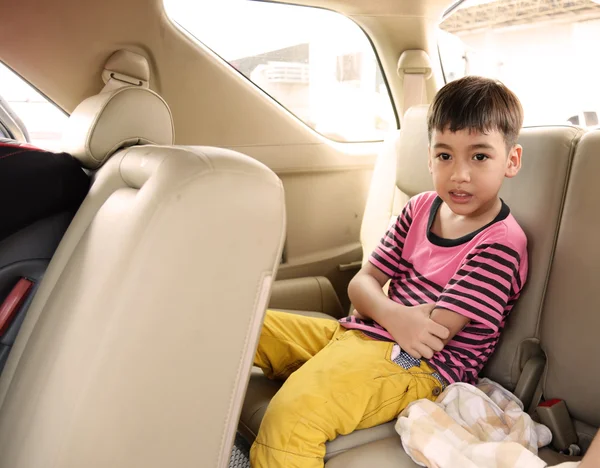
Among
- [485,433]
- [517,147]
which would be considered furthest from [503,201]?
[485,433]

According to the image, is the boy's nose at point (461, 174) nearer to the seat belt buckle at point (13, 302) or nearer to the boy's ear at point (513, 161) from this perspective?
the boy's ear at point (513, 161)

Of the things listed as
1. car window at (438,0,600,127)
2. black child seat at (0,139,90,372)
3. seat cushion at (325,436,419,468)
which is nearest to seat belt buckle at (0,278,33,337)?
black child seat at (0,139,90,372)

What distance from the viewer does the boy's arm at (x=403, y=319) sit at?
55.1 inches

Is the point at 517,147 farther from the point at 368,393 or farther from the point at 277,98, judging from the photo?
the point at 277,98

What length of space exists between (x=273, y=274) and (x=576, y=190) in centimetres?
81

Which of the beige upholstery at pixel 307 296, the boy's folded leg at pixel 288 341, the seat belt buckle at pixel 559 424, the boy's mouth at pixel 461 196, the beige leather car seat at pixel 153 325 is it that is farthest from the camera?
the beige upholstery at pixel 307 296

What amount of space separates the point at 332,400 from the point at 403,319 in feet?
0.93

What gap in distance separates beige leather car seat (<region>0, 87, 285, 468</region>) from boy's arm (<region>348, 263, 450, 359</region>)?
1.63ft

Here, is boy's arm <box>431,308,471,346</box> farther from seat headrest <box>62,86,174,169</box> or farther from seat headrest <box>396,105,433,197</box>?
seat headrest <box>62,86,174,169</box>

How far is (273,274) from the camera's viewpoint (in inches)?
42.3

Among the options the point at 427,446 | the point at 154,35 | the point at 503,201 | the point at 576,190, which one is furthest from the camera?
A: the point at 154,35

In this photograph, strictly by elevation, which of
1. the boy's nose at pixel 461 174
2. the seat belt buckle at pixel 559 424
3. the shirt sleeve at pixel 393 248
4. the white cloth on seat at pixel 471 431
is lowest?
the seat belt buckle at pixel 559 424

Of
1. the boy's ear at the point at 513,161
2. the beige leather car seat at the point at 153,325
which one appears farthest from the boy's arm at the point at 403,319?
the beige leather car seat at the point at 153,325

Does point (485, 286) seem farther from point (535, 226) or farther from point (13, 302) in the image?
point (13, 302)
